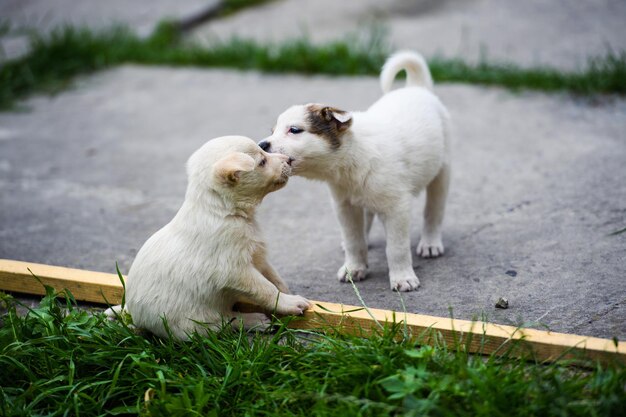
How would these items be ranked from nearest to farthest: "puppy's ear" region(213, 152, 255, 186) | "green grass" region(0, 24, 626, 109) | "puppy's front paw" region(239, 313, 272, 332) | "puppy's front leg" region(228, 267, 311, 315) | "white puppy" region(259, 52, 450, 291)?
"puppy's ear" region(213, 152, 255, 186) → "puppy's front leg" region(228, 267, 311, 315) → "puppy's front paw" region(239, 313, 272, 332) → "white puppy" region(259, 52, 450, 291) → "green grass" region(0, 24, 626, 109)

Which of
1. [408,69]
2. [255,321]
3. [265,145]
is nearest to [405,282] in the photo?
[255,321]

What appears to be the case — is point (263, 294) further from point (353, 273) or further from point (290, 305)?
point (353, 273)

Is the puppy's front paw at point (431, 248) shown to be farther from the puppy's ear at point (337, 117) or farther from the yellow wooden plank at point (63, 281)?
the yellow wooden plank at point (63, 281)

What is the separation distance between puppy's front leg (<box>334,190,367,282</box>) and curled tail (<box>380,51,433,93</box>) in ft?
3.06

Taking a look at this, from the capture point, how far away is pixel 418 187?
404 cm

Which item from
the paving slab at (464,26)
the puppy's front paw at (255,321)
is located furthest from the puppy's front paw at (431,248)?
the paving slab at (464,26)

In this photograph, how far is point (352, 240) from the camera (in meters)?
4.12

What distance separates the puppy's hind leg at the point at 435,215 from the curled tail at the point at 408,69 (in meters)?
0.66

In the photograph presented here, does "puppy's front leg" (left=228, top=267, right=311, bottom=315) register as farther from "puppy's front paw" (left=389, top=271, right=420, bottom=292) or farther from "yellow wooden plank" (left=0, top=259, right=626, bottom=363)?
"puppy's front paw" (left=389, top=271, right=420, bottom=292)

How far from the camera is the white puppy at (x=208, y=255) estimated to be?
10.9 ft

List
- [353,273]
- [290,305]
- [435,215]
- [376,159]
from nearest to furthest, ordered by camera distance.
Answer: [290,305] < [376,159] < [353,273] < [435,215]

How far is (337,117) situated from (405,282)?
1.00 meters

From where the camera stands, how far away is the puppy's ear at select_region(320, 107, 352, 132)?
3.75 meters

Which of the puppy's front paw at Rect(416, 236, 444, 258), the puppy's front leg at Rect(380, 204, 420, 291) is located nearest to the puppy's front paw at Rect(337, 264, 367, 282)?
the puppy's front leg at Rect(380, 204, 420, 291)
